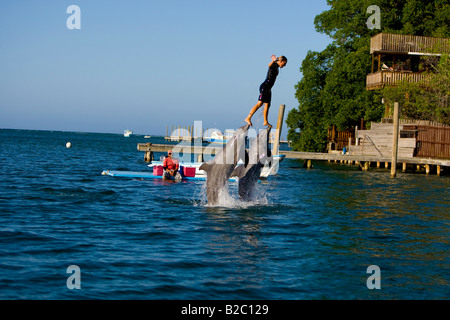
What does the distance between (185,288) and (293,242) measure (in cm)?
476

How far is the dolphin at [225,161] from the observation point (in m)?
15.6

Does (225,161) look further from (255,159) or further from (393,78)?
(393,78)

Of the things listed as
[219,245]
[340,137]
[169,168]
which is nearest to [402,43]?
[340,137]

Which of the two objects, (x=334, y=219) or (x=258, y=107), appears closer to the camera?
(x=258, y=107)

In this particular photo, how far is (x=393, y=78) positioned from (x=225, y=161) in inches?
1166

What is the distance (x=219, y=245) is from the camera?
1303 centimetres

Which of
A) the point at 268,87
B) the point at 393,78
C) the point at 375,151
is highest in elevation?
the point at 393,78

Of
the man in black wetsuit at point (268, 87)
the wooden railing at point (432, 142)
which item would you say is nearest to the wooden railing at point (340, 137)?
the wooden railing at point (432, 142)

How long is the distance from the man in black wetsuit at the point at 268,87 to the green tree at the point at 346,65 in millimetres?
29480

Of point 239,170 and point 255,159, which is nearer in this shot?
point 255,159

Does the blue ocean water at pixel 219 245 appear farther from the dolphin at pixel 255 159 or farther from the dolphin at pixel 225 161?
the dolphin at pixel 255 159
